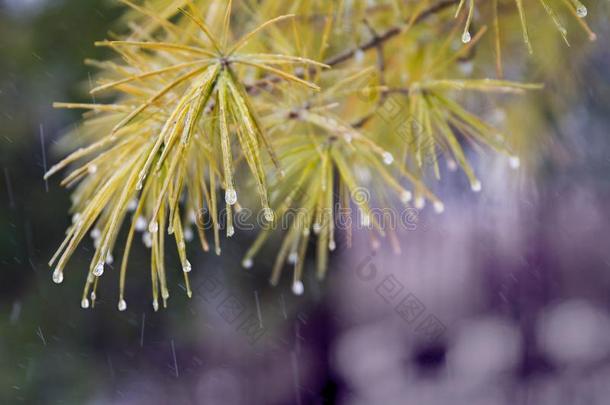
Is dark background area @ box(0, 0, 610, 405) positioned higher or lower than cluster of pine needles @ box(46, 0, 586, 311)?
lower

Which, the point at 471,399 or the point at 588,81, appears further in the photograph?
the point at 471,399

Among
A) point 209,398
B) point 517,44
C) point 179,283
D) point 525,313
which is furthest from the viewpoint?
point 525,313

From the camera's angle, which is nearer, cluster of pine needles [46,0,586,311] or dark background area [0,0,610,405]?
cluster of pine needles [46,0,586,311]

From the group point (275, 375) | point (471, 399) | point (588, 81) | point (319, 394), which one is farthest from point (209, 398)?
point (588, 81)

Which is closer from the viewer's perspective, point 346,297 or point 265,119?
point 265,119

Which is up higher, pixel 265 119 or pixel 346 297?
pixel 265 119

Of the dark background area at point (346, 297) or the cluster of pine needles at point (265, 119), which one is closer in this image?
the cluster of pine needles at point (265, 119)

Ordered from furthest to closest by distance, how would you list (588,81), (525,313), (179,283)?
(525,313), (179,283), (588,81)

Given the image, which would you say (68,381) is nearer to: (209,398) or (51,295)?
(51,295)
